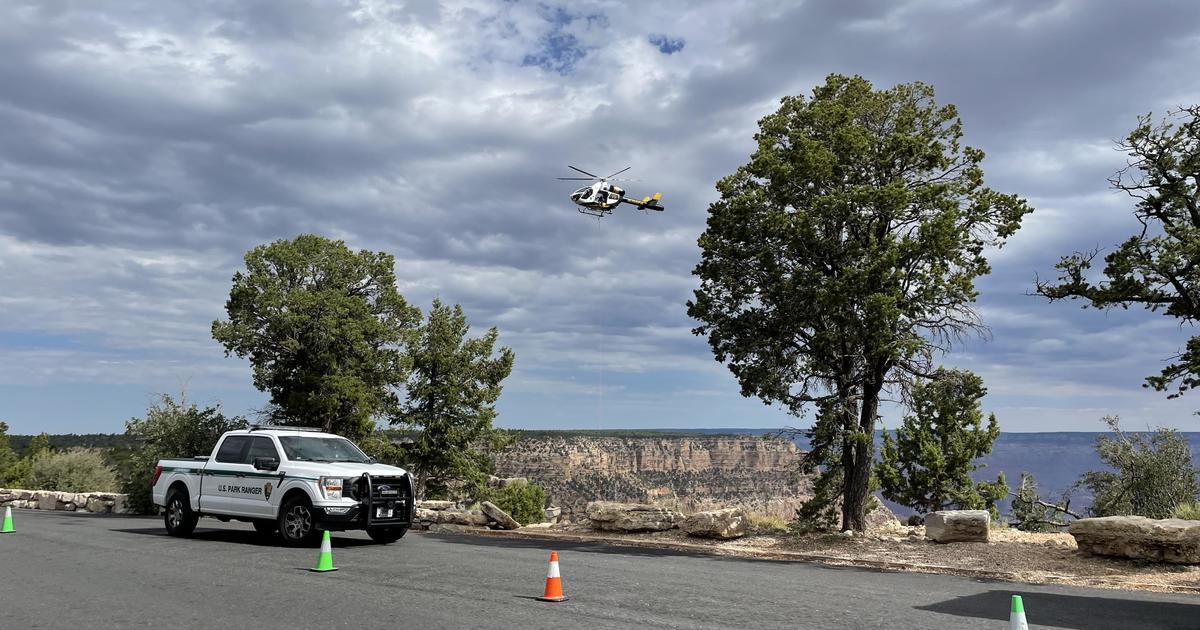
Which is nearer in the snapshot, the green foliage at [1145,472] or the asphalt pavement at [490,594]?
the asphalt pavement at [490,594]

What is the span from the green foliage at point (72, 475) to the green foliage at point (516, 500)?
24.3 m

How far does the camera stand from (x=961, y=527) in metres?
16.0

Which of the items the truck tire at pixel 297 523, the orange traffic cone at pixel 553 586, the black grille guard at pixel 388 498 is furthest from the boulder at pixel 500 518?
the orange traffic cone at pixel 553 586

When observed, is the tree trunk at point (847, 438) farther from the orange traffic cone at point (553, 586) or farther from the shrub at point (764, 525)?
the orange traffic cone at point (553, 586)

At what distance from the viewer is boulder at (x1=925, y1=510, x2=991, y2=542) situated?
15.9 m

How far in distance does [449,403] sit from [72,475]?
24.9 m

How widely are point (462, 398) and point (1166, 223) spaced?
2807cm

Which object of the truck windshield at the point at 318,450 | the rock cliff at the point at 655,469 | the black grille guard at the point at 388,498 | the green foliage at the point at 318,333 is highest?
the green foliage at the point at 318,333

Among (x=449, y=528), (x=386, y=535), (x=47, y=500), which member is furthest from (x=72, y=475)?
(x=386, y=535)

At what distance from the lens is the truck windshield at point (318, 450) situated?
16.5 metres

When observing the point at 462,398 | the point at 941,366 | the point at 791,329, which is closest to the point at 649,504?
the point at 791,329

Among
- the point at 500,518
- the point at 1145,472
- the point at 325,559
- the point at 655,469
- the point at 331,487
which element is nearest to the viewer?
the point at 325,559

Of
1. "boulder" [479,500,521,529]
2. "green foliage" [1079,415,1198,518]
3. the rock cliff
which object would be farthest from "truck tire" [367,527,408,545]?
the rock cliff

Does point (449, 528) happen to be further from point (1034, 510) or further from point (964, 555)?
point (1034, 510)
